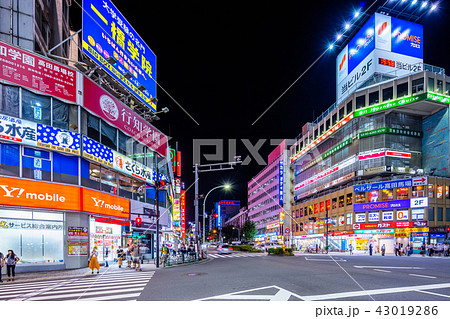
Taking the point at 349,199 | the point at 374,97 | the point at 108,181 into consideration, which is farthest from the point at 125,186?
the point at 374,97

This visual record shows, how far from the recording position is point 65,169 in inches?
859

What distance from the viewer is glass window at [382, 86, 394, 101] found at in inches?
2312

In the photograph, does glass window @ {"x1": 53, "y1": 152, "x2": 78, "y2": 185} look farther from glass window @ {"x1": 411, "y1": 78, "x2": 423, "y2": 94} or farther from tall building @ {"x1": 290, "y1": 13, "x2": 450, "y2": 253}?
glass window @ {"x1": 411, "y1": 78, "x2": 423, "y2": 94}

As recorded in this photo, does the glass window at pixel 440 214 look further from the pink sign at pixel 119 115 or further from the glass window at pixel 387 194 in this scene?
the pink sign at pixel 119 115

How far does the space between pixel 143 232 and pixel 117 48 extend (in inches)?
705

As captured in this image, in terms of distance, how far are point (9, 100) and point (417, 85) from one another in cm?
5919

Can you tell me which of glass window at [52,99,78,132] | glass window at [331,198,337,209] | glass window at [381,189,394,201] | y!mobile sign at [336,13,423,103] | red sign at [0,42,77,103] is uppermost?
y!mobile sign at [336,13,423,103]

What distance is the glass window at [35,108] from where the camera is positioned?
792 inches

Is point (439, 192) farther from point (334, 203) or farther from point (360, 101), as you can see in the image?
point (334, 203)

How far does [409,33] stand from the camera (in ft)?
215

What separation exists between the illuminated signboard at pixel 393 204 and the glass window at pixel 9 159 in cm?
5254

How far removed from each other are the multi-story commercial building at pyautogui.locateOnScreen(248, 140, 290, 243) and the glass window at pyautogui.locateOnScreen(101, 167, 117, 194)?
62294 mm

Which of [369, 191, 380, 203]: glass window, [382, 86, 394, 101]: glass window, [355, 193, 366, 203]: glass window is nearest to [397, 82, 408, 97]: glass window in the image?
[382, 86, 394, 101]: glass window

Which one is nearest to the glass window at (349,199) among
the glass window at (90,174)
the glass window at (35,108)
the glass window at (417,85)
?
the glass window at (417,85)
